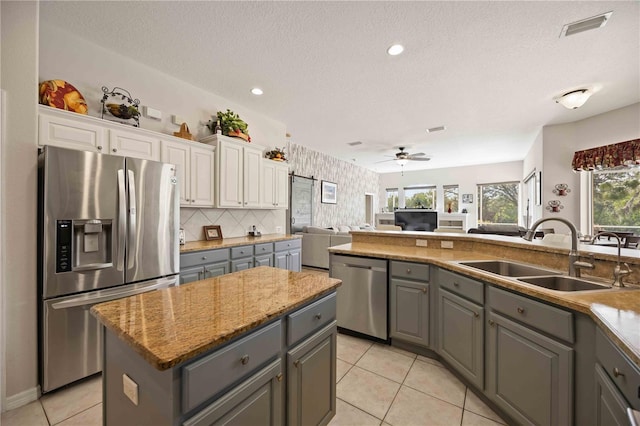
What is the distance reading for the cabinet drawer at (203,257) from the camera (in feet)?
8.52

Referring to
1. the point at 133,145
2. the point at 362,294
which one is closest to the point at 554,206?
the point at 362,294

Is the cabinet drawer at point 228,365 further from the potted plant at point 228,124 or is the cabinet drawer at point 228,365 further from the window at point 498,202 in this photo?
the window at point 498,202

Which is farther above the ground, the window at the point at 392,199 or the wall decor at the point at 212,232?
the window at the point at 392,199

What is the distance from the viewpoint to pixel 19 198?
171cm

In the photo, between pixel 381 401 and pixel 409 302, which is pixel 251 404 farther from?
pixel 409 302

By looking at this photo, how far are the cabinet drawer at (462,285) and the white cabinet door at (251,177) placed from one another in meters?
2.69

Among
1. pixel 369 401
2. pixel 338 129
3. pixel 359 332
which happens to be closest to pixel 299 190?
pixel 338 129

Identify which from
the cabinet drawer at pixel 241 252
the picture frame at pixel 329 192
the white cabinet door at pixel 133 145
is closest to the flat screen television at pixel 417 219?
the picture frame at pixel 329 192

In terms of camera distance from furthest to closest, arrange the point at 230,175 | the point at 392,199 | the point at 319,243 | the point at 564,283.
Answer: the point at 392,199, the point at 319,243, the point at 230,175, the point at 564,283

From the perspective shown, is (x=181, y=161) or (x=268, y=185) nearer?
(x=181, y=161)

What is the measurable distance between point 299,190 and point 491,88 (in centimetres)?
391

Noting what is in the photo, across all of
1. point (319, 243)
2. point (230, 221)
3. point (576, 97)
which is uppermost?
point (576, 97)

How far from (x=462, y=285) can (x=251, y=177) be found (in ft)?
9.76

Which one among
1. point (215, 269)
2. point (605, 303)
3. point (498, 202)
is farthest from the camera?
point (498, 202)
